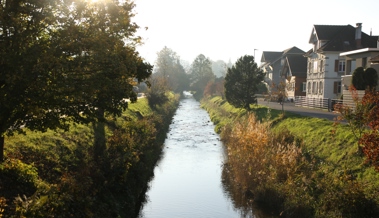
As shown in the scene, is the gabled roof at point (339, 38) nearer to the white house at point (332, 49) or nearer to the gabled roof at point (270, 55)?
the white house at point (332, 49)

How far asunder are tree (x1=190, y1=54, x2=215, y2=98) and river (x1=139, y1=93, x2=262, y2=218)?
8558cm

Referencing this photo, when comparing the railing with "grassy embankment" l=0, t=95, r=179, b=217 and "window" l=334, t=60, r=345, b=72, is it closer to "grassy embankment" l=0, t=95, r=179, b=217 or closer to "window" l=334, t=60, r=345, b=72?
"window" l=334, t=60, r=345, b=72

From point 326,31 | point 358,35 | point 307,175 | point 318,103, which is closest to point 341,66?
point 358,35

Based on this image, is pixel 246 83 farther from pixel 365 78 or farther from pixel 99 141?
pixel 99 141

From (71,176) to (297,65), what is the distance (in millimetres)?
63408

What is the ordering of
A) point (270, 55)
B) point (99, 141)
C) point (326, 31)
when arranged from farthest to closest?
point (270, 55) < point (326, 31) < point (99, 141)

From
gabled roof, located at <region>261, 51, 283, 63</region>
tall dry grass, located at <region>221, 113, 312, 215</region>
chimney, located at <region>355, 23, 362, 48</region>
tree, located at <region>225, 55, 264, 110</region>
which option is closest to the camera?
tall dry grass, located at <region>221, 113, 312, 215</region>

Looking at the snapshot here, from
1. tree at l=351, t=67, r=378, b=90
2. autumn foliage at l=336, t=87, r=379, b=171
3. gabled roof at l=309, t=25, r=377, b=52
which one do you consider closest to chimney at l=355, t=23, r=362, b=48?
gabled roof at l=309, t=25, r=377, b=52

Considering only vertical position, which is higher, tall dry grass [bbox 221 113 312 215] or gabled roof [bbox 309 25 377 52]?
gabled roof [bbox 309 25 377 52]

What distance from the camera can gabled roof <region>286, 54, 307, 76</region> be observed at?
2785 inches

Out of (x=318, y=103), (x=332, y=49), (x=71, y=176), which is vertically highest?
(x=332, y=49)

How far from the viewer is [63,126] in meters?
13.8

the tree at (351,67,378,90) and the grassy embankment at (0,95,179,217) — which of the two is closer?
the grassy embankment at (0,95,179,217)

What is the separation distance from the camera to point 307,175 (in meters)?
18.8
